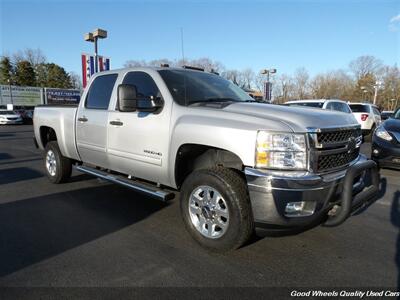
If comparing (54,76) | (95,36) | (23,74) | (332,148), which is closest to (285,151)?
(332,148)

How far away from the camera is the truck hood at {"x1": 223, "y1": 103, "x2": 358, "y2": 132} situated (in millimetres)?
3078

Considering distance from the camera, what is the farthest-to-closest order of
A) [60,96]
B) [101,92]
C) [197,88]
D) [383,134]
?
[60,96], [383,134], [101,92], [197,88]

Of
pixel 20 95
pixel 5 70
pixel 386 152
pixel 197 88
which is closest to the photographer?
pixel 197 88

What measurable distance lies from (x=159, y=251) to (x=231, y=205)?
975 mm

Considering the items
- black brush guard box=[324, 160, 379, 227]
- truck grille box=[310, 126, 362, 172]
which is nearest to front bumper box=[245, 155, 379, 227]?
black brush guard box=[324, 160, 379, 227]

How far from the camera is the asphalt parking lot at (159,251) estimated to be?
298 centimetres

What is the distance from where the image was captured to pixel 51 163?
6.47m

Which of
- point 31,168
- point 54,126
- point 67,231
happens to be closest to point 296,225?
point 67,231

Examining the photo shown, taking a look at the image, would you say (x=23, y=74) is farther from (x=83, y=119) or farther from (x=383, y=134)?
(x=383, y=134)

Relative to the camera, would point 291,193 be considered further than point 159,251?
No

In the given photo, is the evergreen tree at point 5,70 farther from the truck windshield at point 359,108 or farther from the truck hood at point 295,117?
the truck hood at point 295,117

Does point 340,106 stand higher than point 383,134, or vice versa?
point 340,106

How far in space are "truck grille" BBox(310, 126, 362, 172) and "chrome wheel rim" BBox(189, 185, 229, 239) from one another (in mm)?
979

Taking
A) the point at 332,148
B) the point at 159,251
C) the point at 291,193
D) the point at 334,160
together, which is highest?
the point at 332,148
